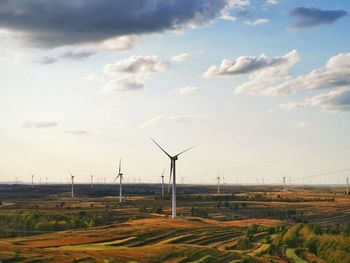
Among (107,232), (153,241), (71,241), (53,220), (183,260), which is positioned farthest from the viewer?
(53,220)

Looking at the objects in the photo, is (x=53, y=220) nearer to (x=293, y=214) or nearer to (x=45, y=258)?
(x=45, y=258)

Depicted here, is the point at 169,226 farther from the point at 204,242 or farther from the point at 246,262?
the point at 246,262


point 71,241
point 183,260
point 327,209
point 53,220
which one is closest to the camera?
point 183,260

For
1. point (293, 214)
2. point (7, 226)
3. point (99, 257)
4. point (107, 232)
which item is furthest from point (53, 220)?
point (293, 214)

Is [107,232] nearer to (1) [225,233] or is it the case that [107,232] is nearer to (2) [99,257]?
(1) [225,233]

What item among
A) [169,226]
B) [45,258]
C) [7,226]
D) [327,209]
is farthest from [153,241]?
[327,209]

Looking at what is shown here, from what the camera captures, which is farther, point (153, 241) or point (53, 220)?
point (53, 220)

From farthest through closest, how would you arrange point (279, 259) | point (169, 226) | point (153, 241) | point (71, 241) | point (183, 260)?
point (169, 226), point (153, 241), point (71, 241), point (279, 259), point (183, 260)

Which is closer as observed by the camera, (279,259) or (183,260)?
(183,260)

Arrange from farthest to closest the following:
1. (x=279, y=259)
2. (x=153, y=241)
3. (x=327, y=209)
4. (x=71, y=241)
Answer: (x=327, y=209), (x=153, y=241), (x=71, y=241), (x=279, y=259)
